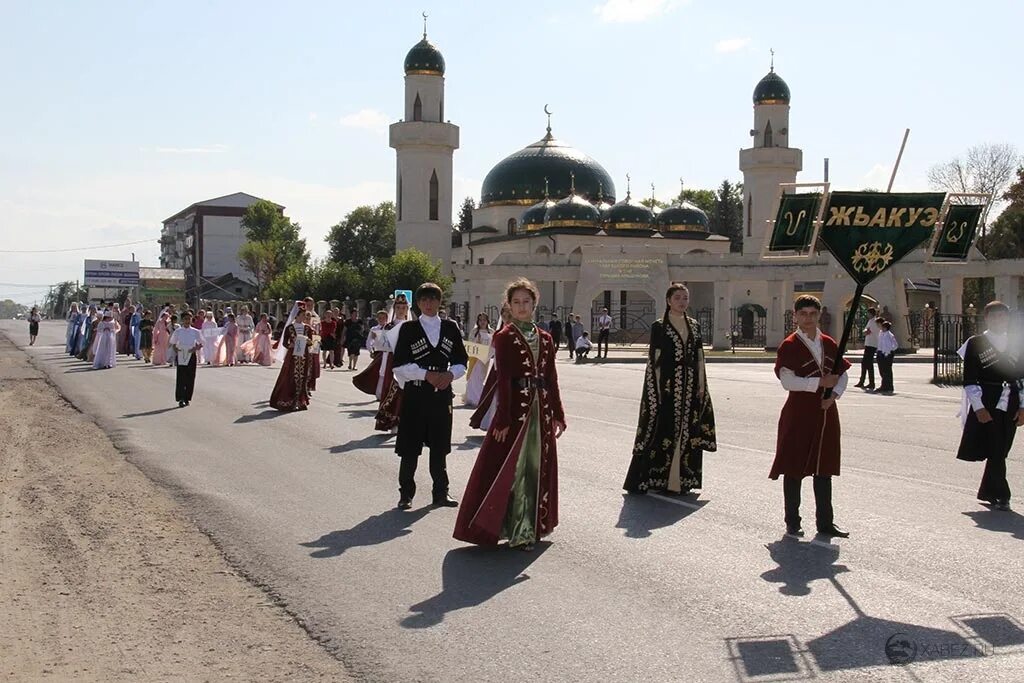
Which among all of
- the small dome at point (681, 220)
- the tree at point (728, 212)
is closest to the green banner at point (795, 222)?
the small dome at point (681, 220)

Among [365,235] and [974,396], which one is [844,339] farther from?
[365,235]

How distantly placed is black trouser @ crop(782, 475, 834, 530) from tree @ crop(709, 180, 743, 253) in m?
117

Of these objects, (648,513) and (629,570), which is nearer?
(629,570)

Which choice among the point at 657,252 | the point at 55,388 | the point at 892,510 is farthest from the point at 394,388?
the point at 657,252

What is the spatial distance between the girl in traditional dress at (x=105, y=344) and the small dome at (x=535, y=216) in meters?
50.9

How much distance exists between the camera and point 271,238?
116938mm

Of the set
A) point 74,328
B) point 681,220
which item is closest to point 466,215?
point 681,220

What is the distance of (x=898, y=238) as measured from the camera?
8781mm

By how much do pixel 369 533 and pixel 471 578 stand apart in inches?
66.3

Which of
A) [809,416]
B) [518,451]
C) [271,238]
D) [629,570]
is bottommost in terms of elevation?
[629,570]

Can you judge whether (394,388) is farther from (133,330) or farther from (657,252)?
(657,252)

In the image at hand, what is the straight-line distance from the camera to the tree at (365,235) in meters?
122

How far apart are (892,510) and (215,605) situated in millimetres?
5525

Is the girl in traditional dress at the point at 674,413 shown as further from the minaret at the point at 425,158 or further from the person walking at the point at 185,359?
the minaret at the point at 425,158
